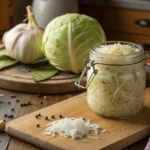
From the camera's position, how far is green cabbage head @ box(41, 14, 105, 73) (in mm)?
1156

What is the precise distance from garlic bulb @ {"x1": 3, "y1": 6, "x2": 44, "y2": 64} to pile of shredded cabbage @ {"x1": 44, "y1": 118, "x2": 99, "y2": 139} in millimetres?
380

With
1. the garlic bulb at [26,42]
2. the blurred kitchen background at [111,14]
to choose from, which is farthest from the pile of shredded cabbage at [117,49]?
the blurred kitchen background at [111,14]

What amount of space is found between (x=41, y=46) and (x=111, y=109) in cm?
36

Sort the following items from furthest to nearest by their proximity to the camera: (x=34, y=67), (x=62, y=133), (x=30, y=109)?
(x=34, y=67) → (x=30, y=109) → (x=62, y=133)

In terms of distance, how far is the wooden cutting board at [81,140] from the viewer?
833 millimetres

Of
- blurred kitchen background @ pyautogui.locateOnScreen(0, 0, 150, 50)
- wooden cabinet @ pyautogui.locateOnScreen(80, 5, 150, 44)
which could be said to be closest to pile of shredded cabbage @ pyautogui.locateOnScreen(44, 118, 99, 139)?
blurred kitchen background @ pyautogui.locateOnScreen(0, 0, 150, 50)

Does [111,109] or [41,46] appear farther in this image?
[41,46]

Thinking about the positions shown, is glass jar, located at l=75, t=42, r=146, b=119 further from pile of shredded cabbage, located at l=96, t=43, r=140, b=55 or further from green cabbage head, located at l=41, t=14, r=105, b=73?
green cabbage head, located at l=41, t=14, r=105, b=73

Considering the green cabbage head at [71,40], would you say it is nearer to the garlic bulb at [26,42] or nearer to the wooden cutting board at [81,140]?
the garlic bulb at [26,42]

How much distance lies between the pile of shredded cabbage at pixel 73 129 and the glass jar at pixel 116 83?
61mm

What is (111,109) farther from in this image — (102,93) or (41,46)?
(41,46)

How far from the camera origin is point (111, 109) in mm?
925

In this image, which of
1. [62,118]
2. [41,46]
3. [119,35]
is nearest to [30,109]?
[62,118]

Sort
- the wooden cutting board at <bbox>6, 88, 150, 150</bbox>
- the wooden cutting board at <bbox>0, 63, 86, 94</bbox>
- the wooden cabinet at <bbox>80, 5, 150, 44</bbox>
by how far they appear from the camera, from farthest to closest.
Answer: the wooden cabinet at <bbox>80, 5, 150, 44</bbox> < the wooden cutting board at <bbox>0, 63, 86, 94</bbox> < the wooden cutting board at <bbox>6, 88, 150, 150</bbox>
